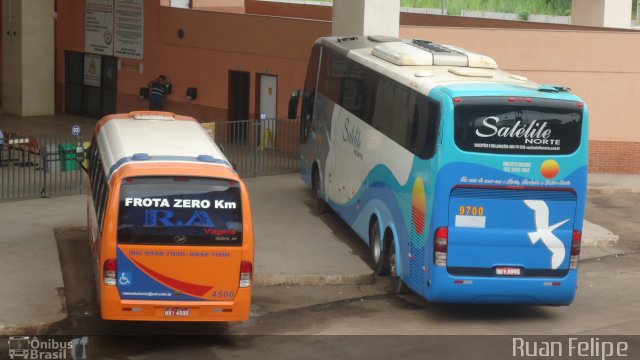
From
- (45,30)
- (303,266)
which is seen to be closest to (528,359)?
(303,266)

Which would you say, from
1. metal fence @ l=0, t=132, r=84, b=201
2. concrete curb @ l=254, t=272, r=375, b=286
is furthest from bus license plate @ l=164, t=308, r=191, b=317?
metal fence @ l=0, t=132, r=84, b=201

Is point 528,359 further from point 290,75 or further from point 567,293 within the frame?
point 290,75

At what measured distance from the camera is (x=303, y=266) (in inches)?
714

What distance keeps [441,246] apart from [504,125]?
6.13 feet

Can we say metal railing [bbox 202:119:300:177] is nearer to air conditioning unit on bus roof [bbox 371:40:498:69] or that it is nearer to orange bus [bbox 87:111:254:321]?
air conditioning unit on bus roof [bbox 371:40:498:69]

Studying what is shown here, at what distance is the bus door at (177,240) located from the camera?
13375mm

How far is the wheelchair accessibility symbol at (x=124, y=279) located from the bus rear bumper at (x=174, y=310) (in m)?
0.23

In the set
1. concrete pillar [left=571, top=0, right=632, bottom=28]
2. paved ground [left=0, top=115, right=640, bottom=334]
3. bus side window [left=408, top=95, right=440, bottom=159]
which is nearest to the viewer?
bus side window [left=408, top=95, right=440, bottom=159]

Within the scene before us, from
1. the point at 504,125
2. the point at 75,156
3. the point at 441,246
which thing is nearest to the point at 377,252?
the point at 441,246

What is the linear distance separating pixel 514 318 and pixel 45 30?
24397 mm

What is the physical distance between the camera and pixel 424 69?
17.5 meters

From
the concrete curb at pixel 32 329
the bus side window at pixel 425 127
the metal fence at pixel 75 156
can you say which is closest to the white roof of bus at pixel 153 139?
the concrete curb at pixel 32 329

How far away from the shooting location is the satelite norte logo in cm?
1340

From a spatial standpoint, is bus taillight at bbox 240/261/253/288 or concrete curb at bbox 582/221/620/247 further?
concrete curb at bbox 582/221/620/247
